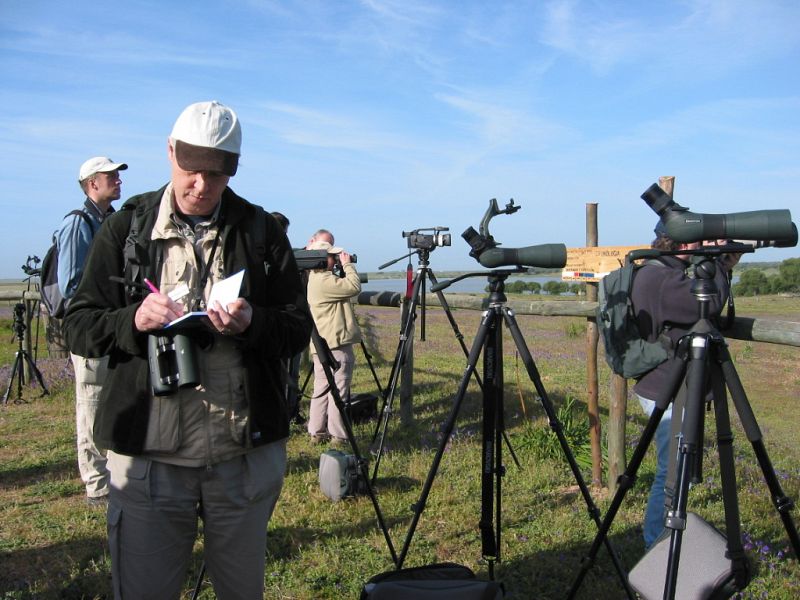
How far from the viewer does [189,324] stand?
1.98 metres

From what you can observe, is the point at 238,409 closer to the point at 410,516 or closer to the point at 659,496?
the point at 659,496

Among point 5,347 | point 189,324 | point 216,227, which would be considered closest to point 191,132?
point 216,227

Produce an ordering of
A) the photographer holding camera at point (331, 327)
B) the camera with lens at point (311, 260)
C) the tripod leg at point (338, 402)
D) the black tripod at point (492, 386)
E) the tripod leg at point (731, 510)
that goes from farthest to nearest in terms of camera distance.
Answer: the photographer holding camera at point (331, 327)
the camera with lens at point (311, 260)
the tripod leg at point (338, 402)
the black tripod at point (492, 386)
the tripod leg at point (731, 510)

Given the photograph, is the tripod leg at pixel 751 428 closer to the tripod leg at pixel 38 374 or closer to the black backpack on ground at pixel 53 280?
the black backpack on ground at pixel 53 280

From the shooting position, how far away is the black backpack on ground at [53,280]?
4477 mm

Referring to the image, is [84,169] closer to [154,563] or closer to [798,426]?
[154,563]

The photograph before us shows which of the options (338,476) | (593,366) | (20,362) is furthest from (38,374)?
(593,366)

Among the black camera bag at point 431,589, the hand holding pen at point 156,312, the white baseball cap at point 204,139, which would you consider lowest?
the black camera bag at point 431,589

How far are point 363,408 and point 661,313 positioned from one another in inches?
165

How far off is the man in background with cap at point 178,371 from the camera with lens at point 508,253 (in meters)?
1.29

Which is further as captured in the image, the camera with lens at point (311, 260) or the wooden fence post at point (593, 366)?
the wooden fence post at point (593, 366)

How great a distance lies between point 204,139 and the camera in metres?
2.04

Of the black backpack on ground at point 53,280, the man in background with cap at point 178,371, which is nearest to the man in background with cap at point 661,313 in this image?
the man in background with cap at point 178,371

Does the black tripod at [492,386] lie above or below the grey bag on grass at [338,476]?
above
